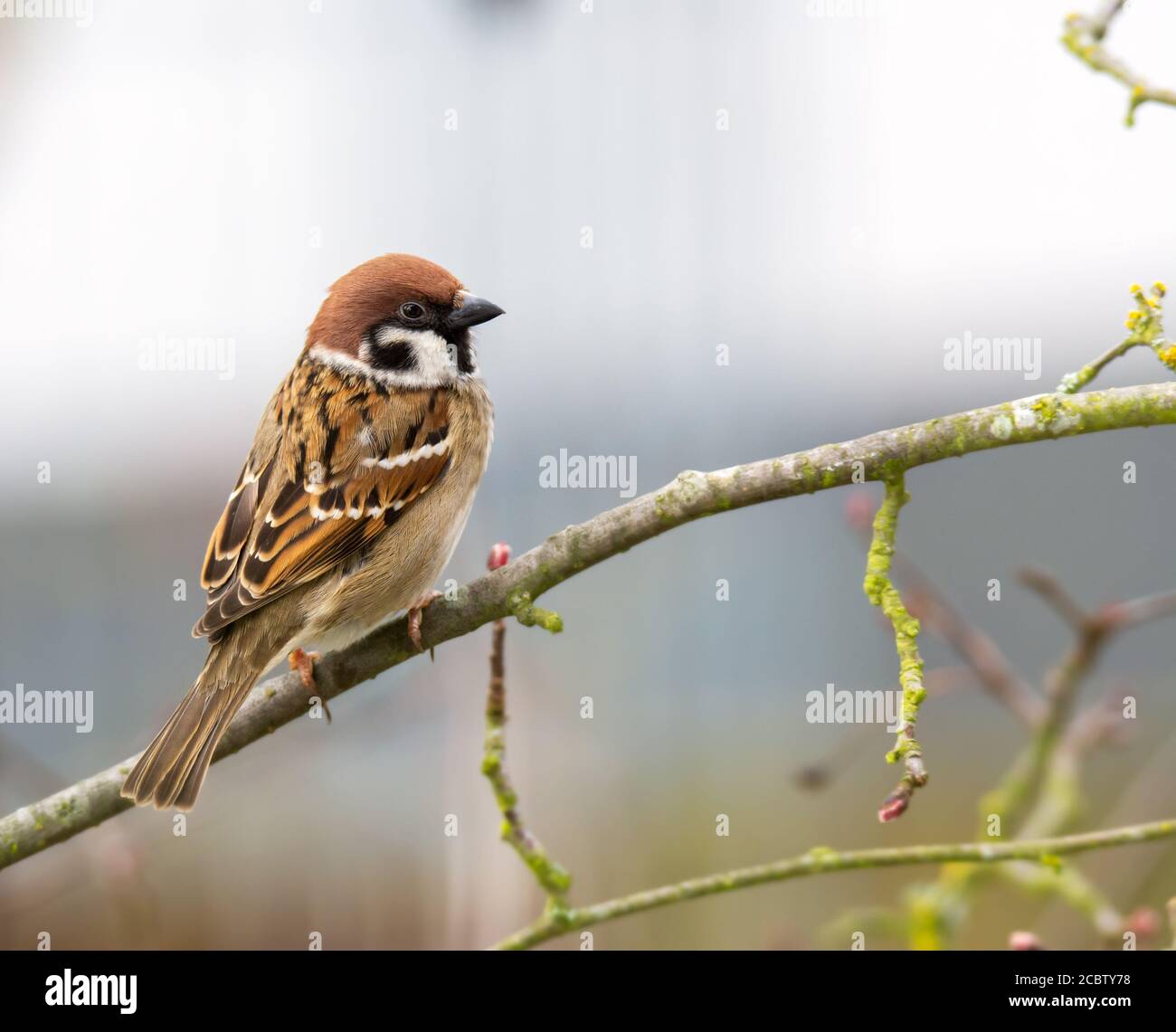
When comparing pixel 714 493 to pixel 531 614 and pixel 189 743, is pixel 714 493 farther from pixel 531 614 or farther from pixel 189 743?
pixel 189 743

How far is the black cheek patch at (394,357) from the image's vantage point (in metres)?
3.24

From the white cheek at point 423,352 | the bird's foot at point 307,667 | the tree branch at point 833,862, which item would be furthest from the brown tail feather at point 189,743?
the white cheek at point 423,352

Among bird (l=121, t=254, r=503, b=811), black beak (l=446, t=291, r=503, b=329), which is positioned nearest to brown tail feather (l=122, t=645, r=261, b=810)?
bird (l=121, t=254, r=503, b=811)

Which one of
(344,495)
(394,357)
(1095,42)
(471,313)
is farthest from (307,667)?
(1095,42)

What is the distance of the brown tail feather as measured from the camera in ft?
8.02

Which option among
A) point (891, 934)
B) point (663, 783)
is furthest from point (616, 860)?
point (891, 934)

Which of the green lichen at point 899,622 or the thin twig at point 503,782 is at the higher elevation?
the green lichen at point 899,622

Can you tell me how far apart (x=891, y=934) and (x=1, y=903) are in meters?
2.25

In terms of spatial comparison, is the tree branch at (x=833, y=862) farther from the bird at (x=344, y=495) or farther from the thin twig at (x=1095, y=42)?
the thin twig at (x=1095, y=42)

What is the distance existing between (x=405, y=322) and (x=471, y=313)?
0.20 meters

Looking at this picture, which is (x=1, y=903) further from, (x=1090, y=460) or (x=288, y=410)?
(x=1090, y=460)

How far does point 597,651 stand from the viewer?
14.9ft

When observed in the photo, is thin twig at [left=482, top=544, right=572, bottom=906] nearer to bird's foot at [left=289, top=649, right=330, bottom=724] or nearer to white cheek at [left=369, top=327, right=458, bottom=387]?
bird's foot at [left=289, top=649, right=330, bottom=724]

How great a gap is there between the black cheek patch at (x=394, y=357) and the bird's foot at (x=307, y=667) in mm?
859
